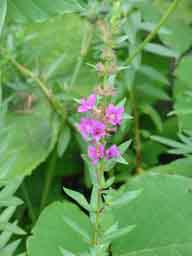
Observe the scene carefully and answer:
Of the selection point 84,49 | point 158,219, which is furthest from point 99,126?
point 84,49

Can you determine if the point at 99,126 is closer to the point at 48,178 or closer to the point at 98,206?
the point at 98,206

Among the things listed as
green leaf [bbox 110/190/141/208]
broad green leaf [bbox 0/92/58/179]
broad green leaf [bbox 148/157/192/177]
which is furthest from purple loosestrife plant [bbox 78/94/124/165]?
broad green leaf [bbox 0/92/58/179]

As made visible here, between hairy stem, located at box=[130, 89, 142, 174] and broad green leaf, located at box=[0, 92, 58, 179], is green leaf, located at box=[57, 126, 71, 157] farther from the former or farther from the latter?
hairy stem, located at box=[130, 89, 142, 174]

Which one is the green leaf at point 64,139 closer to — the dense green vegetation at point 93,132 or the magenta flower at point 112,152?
the dense green vegetation at point 93,132

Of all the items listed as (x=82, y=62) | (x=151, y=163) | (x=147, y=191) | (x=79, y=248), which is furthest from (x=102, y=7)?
(x=79, y=248)

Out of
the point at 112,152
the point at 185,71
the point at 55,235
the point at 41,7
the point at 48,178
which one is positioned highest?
the point at 41,7

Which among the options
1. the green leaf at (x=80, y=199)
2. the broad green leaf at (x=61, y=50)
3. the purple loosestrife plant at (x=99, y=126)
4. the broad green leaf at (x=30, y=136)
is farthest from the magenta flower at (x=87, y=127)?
the broad green leaf at (x=61, y=50)
